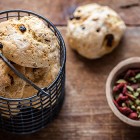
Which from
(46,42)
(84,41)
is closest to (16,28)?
(46,42)

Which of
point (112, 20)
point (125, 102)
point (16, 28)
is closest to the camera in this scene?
point (16, 28)

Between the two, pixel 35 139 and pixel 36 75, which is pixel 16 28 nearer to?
pixel 36 75

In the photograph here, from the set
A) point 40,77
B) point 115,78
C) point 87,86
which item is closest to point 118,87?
point 115,78

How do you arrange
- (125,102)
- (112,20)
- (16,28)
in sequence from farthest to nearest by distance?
1. (112,20)
2. (125,102)
3. (16,28)

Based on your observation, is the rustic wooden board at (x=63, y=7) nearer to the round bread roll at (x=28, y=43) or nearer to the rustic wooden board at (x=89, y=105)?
the rustic wooden board at (x=89, y=105)

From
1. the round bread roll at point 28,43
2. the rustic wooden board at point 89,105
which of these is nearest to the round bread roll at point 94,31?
the rustic wooden board at point 89,105

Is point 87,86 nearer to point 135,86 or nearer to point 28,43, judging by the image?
point 135,86
